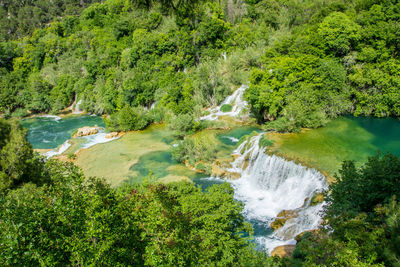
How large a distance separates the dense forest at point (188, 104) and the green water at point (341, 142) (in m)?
1.37

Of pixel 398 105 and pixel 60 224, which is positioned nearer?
pixel 60 224

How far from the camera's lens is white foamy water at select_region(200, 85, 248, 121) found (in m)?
35.1

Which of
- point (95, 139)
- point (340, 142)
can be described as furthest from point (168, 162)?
point (340, 142)

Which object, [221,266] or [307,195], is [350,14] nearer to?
[307,195]

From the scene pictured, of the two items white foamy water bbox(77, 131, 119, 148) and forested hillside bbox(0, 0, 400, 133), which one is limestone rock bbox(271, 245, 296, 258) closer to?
forested hillside bbox(0, 0, 400, 133)

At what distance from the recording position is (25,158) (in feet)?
51.5

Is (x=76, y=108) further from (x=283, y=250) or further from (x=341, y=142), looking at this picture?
(x=283, y=250)

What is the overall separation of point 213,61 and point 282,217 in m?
31.8

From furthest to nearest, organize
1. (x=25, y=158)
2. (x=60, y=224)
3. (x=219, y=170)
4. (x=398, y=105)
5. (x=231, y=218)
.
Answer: (x=398, y=105)
(x=219, y=170)
(x=25, y=158)
(x=231, y=218)
(x=60, y=224)

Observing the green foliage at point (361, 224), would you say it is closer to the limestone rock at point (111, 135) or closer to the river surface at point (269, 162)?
the river surface at point (269, 162)

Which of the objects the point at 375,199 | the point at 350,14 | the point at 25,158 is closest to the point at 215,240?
the point at 375,199

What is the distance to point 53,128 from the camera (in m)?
42.4

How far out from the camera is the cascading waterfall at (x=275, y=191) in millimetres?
16172

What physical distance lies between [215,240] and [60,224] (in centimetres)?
627
